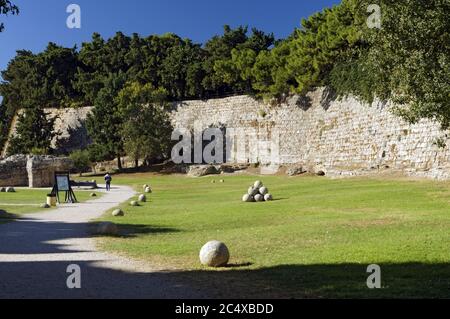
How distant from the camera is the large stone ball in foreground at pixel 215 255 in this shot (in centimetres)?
1182

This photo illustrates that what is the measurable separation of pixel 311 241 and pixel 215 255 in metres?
4.13

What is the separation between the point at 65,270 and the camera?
11258 millimetres

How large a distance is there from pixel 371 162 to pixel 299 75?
16277 millimetres

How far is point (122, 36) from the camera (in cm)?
8862

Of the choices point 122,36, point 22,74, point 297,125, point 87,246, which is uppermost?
point 122,36

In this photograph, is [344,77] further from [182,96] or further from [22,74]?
[22,74]

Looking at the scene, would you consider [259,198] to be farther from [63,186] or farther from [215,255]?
A: [215,255]

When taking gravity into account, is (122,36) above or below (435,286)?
above

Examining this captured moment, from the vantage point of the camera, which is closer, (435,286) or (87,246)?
(435,286)

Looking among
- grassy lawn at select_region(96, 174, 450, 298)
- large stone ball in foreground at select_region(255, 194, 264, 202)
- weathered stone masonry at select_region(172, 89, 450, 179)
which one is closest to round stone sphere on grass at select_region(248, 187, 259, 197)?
large stone ball in foreground at select_region(255, 194, 264, 202)

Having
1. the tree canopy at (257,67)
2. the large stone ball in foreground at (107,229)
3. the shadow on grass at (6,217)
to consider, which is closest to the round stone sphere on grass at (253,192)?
the tree canopy at (257,67)

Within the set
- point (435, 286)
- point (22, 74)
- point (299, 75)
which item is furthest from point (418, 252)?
point (22, 74)

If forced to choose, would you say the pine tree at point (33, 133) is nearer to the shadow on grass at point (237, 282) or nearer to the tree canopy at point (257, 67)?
the tree canopy at point (257, 67)
